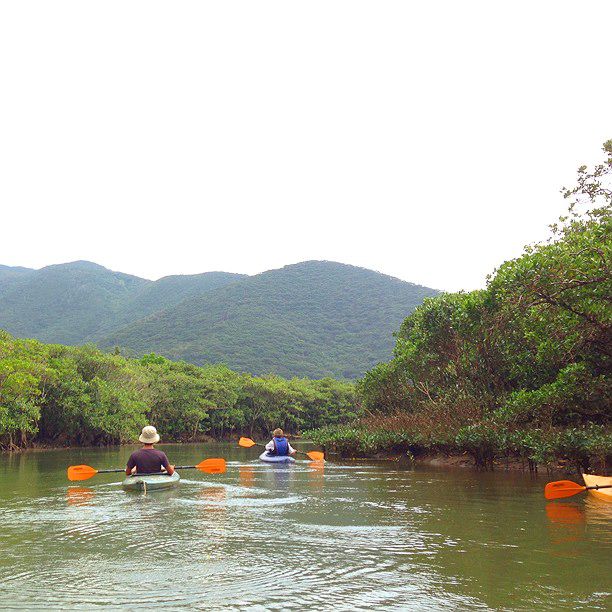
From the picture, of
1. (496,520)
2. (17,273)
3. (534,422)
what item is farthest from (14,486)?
(17,273)

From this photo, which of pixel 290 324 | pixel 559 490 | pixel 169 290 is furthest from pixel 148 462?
pixel 169 290

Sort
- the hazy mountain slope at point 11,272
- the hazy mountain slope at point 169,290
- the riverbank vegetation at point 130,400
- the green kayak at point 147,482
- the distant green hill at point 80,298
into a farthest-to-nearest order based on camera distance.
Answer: the hazy mountain slope at point 11,272 < the hazy mountain slope at point 169,290 < the distant green hill at point 80,298 < the riverbank vegetation at point 130,400 < the green kayak at point 147,482

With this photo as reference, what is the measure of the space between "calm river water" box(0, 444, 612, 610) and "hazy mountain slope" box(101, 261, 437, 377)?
79.2 m

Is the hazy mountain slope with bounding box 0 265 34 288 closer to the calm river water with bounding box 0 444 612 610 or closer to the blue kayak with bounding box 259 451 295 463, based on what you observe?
the blue kayak with bounding box 259 451 295 463

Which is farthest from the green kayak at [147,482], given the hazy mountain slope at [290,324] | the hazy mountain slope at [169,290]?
the hazy mountain slope at [169,290]

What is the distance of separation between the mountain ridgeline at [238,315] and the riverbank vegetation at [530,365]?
67268 mm

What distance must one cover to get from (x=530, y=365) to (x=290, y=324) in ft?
307

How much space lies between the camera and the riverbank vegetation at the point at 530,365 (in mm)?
13734

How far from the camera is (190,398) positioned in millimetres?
56375

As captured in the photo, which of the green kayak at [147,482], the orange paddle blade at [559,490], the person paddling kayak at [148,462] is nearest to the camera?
the orange paddle blade at [559,490]

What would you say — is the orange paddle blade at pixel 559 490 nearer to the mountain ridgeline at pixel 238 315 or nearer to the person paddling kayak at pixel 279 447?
the person paddling kayak at pixel 279 447

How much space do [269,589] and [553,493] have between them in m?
6.87

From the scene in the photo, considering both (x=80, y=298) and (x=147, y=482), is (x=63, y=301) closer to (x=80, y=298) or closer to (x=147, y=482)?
(x=80, y=298)

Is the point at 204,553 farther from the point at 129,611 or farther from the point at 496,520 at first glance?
the point at 496,520
